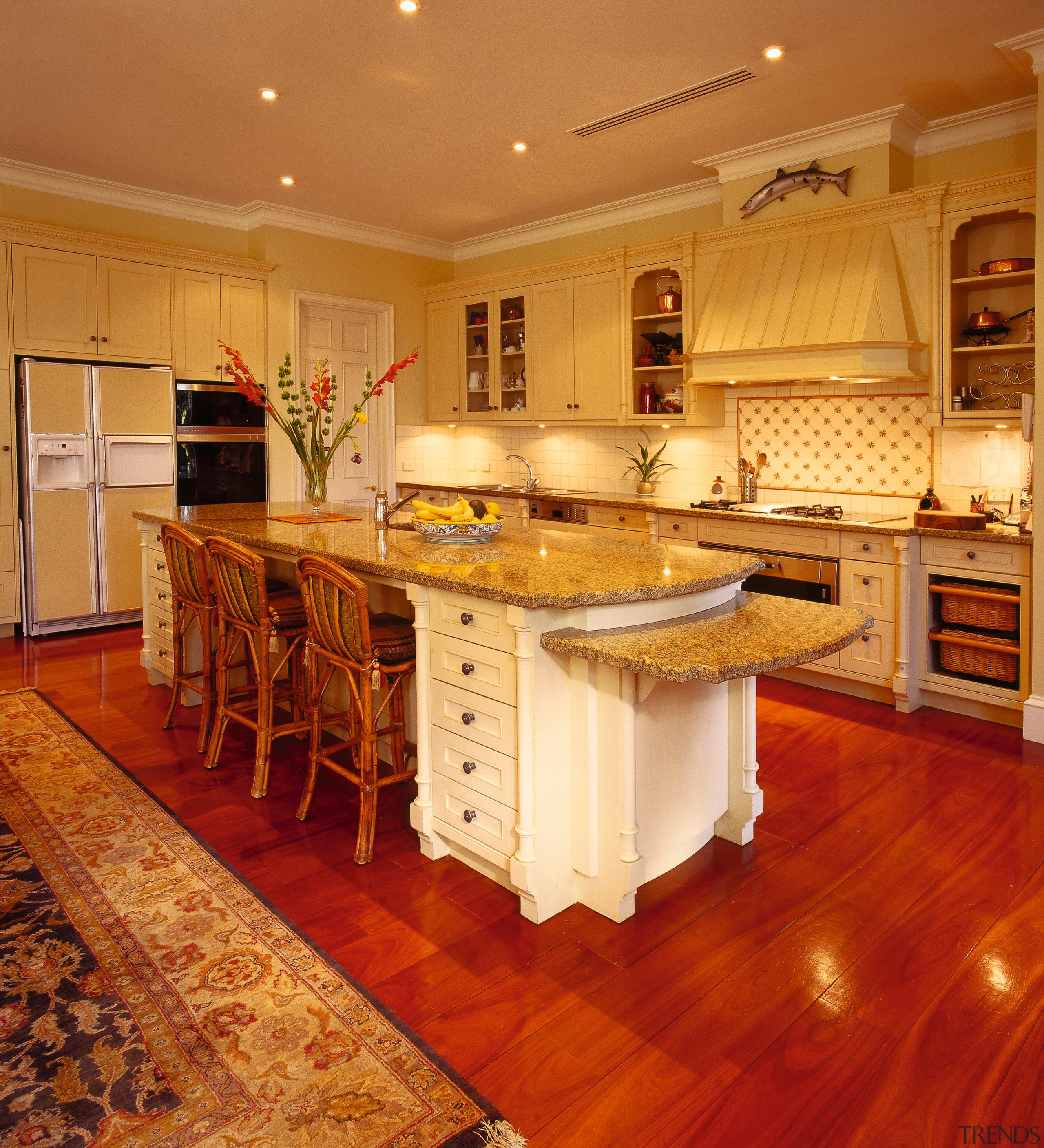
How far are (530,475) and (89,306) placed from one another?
328 cm

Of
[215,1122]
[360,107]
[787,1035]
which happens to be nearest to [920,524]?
[787,1035]

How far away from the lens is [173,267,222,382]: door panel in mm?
5984

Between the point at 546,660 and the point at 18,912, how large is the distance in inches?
64.6

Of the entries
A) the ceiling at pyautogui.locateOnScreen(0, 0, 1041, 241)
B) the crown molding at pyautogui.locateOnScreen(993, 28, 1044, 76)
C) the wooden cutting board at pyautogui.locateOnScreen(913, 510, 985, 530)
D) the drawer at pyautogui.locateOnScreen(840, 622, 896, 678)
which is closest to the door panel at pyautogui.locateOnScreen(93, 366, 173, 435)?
the ceiling at pyautogui.locateOnScreen(0, 0, 1041, 241)

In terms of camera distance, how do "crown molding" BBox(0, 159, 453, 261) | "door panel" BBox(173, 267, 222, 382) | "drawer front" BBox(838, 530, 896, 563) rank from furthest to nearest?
"door panel" BBox(173, 267, 222, 382) < "crown molding" BBox(0, 159, 453, 261) < "drawer front" BBox(838, 530, 896, 563)

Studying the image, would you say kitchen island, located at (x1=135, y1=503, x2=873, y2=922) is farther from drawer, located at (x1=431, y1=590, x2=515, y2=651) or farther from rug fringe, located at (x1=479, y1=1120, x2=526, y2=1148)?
rug fringe, located at (x1=479, y1=1120, x2=526, y2=1148)

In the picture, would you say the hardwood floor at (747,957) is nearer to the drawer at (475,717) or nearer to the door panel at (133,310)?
the drawer at (475,717)

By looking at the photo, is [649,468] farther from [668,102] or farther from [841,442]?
[668,102]

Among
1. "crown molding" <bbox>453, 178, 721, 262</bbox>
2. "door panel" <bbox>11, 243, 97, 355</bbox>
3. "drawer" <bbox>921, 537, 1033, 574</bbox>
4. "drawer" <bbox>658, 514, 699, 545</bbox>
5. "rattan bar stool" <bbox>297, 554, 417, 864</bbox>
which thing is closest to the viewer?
"rattan bar stool" <bbox>297, 554, 417, 864</bbox>

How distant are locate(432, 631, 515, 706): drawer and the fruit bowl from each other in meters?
0.55

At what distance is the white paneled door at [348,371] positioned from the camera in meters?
6.72

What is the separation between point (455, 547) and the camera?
123 inches

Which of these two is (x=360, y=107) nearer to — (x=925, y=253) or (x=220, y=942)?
(x=925, y=253)

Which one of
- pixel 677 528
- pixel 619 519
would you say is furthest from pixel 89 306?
pixel 677 528
